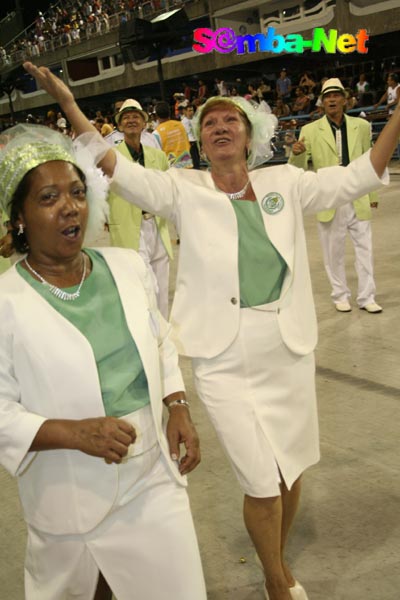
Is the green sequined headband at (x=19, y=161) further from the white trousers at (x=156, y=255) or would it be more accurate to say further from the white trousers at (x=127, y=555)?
the white trousers at (x=156, y=255)

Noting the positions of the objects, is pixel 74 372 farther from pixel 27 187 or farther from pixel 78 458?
pixel 27 187

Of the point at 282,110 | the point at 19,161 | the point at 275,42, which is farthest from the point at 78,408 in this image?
the point at 275,42

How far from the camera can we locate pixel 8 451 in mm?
1572

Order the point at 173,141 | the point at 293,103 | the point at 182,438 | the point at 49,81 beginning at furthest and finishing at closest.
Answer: the point at 293,103
the point at 173,141
the point at 49,81
the point at 182,438

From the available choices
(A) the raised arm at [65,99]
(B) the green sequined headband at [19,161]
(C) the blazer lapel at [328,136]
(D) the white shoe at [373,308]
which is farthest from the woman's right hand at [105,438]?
(C) the blazer lapel at [328,136]

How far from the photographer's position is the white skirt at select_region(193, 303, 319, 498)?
2383mm

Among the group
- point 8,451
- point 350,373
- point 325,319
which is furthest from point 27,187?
point 325,319

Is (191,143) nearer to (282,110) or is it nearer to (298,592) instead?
(282,110)

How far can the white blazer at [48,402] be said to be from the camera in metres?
1.59

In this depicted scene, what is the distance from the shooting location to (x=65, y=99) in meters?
2.30

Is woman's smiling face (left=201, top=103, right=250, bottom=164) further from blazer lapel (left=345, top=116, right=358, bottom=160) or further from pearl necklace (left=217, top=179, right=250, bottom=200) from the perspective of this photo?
blazer lapel (left=345, top=116, right=358, bottom=160)

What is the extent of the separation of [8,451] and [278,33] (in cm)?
2323

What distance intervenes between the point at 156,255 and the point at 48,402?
4.05 m

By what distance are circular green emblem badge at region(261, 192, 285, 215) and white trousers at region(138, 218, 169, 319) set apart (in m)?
2.95
